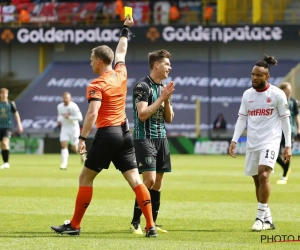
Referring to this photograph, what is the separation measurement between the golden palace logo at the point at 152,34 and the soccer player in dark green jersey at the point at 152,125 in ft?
112

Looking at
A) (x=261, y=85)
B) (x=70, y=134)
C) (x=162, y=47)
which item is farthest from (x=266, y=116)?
(x=162, y=47)

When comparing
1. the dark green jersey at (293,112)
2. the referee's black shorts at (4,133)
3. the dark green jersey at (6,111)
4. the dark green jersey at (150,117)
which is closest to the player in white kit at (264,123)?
the dark green jersey at (150,117)

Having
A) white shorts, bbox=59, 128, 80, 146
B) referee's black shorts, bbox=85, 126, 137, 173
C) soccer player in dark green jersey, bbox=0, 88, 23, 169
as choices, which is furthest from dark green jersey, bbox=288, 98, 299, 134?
referee's black shorts, bbox=85, 126, 137, 173

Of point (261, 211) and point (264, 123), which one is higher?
point (264, 123)

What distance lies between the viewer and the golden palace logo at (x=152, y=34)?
44.4 metres

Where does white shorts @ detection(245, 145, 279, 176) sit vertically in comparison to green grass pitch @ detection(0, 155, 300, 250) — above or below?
above

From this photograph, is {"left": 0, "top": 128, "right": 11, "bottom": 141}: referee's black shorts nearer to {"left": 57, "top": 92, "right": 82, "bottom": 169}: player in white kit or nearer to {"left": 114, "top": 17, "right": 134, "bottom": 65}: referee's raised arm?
{"left": 57, "top": 92, "right": 82, "bottom": 169}: player in white kit

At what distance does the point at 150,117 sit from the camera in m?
10.5

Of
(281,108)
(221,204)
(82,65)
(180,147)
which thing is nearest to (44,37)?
(82,65)

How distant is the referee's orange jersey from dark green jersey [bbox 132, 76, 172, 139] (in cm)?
45

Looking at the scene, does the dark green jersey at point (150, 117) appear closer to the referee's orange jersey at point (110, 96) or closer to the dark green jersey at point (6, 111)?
the referee's orange jersey at point (110, 96)

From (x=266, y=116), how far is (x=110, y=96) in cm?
234

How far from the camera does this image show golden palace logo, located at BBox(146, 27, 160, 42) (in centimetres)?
4444

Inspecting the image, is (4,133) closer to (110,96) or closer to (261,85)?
(261,85)
